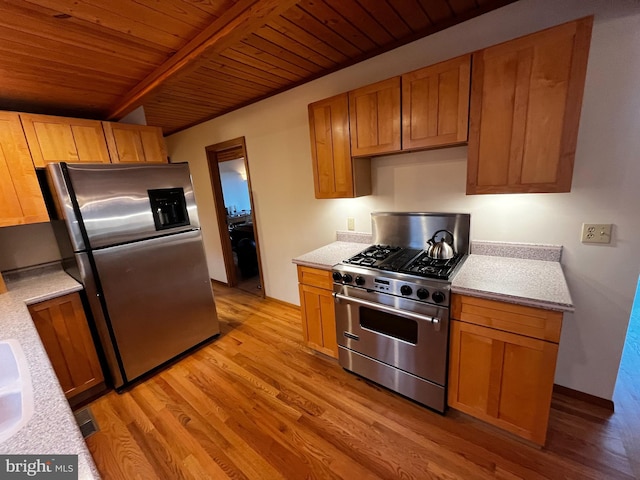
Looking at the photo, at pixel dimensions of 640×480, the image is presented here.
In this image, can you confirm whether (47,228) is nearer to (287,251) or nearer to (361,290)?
(287,251)

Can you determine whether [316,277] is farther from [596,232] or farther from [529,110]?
[596,232]

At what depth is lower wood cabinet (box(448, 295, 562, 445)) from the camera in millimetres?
1357

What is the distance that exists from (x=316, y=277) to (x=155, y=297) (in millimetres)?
1386

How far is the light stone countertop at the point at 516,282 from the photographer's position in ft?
4.33

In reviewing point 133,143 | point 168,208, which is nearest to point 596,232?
point 168,208

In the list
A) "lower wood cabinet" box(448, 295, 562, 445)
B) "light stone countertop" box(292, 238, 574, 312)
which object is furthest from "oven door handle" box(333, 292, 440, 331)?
"light stone countertop" box(292, 238, 574, 312)

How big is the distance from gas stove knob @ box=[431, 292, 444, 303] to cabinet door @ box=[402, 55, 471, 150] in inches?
36.6

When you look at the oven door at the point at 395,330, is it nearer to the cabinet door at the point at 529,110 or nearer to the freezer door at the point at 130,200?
the cabinet door at the point at 529,110

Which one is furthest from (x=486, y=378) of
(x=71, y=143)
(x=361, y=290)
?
(x=71, y=143)

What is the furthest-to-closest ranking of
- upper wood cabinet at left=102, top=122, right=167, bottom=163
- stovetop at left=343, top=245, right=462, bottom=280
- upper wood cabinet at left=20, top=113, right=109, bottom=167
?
upper wood cabinet at left=102, top=122, right=167, bottom=163
upper wood cabinet at left=20, top=113, right=109, bottom=167
stovetop at left=343, top=245, right=462, bottom=280

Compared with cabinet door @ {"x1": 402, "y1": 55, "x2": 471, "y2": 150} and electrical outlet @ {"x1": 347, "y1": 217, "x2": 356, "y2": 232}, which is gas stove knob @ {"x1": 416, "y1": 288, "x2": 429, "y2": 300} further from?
electrical outlet @ {"x1": 347, "y1": 217, "x2": 356, "y2": 232}

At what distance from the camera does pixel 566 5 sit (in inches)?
58.2

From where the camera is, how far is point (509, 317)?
141 cm

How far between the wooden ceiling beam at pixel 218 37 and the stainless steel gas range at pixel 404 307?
5.00 feet
